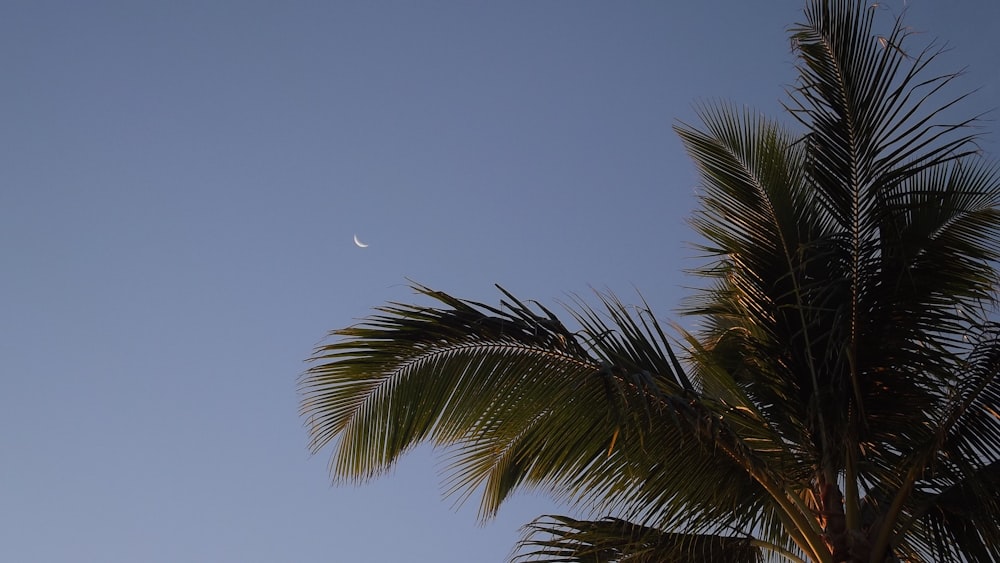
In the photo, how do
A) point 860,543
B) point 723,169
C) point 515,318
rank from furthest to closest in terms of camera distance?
point 723,169
point 515,318
point 860,543

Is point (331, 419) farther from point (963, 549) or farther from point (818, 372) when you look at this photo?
point (963, 549)

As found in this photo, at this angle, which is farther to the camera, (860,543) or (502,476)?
(502,476)

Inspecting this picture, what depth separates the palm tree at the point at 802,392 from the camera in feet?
17.7

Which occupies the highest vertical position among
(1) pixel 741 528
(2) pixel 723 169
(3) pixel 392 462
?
(2) pixel 723 169

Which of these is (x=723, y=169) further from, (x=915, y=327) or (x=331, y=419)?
(x=331, y=419)

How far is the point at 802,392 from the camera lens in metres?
5.97

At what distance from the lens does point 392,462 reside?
568cm

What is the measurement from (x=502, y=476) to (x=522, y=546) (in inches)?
53.0

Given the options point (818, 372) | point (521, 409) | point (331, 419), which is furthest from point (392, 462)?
point (818, 372)

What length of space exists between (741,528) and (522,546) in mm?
1333

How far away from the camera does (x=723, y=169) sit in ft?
22.2

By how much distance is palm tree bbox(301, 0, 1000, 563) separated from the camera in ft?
17.7

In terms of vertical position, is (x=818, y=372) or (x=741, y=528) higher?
(x=818, y=372)

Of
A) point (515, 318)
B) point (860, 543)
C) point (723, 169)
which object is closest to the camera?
point (860, 543)
